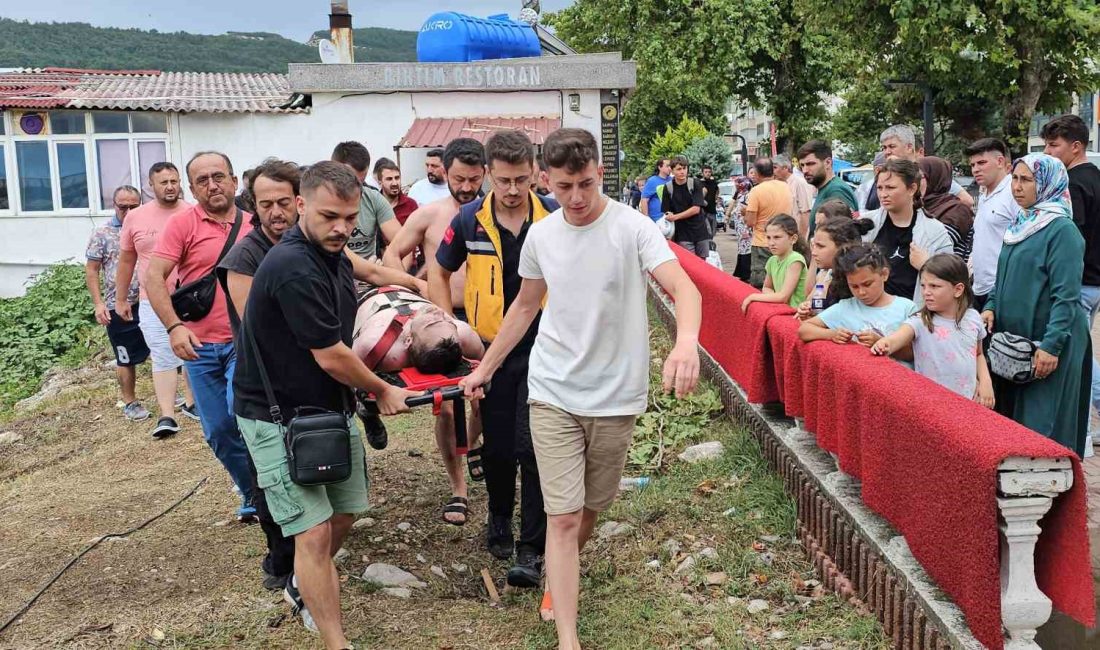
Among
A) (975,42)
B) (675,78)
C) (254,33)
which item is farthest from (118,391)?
(254,33)

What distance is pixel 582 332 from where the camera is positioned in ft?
12.1

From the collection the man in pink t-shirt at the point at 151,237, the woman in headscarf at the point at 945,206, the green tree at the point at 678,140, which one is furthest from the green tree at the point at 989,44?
the green tree at the point at 678,140

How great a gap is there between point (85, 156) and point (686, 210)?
12973mm

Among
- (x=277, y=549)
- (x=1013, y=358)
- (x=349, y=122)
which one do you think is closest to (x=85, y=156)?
(x=349, y=122)

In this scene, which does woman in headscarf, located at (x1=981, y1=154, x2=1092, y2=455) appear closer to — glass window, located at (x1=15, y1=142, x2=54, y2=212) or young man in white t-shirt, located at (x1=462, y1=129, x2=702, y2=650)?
young man in white t-shirt, located at (x1=462, y1=129, x2=702, y2=650)

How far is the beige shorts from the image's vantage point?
3.77 metres

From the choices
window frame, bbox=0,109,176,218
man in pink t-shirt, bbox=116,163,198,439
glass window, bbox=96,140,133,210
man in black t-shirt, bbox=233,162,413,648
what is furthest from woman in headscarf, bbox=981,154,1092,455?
glass window, bbox=96,140,133,210

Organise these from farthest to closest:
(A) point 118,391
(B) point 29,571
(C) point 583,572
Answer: (A) point 118,391, (B) point 29,571, (C) point 583,572

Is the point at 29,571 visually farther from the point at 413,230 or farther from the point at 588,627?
the point at 588,627

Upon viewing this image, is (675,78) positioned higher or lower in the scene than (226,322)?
higher

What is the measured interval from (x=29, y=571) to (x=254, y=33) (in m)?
108

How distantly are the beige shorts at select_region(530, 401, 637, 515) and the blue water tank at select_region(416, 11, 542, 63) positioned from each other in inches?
683

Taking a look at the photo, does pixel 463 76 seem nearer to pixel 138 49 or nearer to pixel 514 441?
pixel 514 441

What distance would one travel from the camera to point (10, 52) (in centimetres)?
7225
